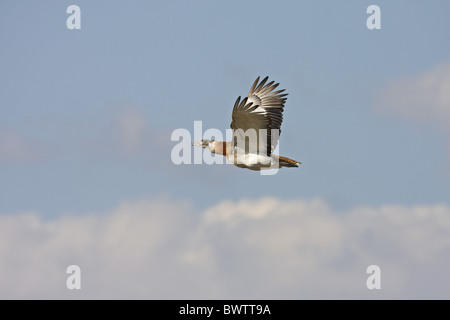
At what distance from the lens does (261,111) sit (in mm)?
26656

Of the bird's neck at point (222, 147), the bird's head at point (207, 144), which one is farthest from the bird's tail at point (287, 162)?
the bird's head at point (207, 144)

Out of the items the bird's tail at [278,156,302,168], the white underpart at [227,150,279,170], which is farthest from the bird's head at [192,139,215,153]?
the bird's tail at [278,156,302,168]

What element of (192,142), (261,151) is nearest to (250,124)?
(261,151)

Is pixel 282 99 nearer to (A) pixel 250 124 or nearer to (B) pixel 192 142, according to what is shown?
(A) pixel 250 124

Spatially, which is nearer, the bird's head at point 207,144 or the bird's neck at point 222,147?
the bird's neck at point 222,147

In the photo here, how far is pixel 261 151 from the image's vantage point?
27109 mm

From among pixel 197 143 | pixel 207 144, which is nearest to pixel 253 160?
pixel 207 144

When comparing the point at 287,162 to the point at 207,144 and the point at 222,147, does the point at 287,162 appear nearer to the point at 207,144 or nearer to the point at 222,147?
the point at 222,147

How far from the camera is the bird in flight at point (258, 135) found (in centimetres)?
2648

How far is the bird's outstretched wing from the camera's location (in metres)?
25.8

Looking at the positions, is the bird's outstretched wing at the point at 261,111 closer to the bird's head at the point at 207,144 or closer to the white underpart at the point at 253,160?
the white underpart at the point at 253,160

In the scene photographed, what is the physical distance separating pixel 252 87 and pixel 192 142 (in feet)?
10.3

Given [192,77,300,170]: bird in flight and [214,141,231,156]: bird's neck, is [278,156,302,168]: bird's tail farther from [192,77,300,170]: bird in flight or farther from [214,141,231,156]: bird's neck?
[214,141,231,156]: bird's neck

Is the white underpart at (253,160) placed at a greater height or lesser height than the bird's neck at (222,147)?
lesser
